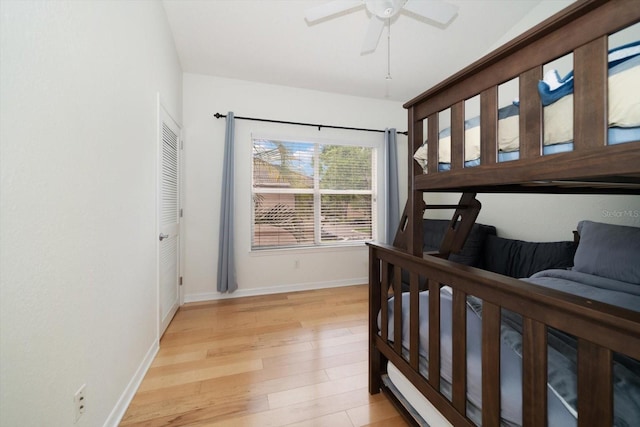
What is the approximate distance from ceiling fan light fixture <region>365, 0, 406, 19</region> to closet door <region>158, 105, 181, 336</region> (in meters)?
1.76

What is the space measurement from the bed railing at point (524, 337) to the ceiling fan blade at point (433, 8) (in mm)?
1612

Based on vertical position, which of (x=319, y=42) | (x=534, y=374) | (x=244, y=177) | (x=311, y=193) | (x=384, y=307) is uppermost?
(x=319, y=42)

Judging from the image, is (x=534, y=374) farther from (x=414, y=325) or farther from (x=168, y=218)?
(x=168, y=218)

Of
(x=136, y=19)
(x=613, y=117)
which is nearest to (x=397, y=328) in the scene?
(x=613, y=117)

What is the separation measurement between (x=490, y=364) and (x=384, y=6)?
196cm

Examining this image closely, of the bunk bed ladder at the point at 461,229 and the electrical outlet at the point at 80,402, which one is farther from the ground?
the bunk bed ladder at the point at 461,229

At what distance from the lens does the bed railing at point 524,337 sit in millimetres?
555

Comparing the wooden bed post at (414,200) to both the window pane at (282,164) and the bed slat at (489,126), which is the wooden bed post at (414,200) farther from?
the window pane at (282,164)

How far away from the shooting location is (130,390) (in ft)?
4.76

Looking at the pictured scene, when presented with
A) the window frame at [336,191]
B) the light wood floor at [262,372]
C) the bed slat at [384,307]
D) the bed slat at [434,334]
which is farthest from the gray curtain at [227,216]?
the bed slat at [434,334]

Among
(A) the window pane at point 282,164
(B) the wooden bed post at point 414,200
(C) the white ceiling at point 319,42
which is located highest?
(C) the white ceiling at point 319,42

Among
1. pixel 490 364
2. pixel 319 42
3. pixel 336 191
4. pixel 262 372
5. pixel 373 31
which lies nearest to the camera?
pixel 490 364

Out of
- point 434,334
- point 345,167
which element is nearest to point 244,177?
point 345,167

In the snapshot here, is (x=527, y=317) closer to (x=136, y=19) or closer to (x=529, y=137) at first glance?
(x=529, y=137)
